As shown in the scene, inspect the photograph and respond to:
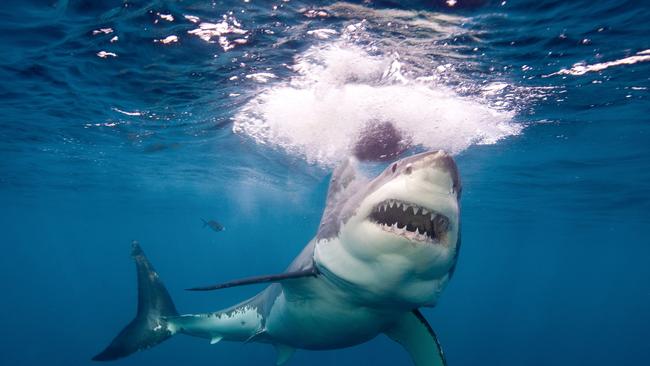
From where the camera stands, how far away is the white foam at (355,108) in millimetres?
10766

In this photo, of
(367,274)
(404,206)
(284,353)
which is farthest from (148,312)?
(404,206)

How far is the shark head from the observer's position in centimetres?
306

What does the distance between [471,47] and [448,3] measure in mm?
2055

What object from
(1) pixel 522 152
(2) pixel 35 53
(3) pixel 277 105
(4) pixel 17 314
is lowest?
(4) pixel 17 314

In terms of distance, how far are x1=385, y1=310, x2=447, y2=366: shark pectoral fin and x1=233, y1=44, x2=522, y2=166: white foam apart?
258 inches

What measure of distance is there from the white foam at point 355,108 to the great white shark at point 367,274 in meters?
5.43

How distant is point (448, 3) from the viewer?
25.0 feet

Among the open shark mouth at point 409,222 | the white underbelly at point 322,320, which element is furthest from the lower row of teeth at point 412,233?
the white underbelly at point 322,320

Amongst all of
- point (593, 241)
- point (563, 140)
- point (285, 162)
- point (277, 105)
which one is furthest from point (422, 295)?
point (593, 241)

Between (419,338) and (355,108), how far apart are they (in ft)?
29.8

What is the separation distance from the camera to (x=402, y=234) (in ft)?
10.9

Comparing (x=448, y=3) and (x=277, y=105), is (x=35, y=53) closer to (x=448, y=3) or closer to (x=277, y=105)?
(x=277, y=105)

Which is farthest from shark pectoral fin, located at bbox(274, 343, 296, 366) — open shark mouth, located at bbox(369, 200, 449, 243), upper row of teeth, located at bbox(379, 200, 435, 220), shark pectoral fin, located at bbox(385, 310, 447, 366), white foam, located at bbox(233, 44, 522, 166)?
white foam, located at bbox(233, 44, 522, 166)

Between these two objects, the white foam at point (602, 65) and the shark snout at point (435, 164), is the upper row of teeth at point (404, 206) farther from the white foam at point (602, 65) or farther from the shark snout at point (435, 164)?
the white foam at point (602, 65)
